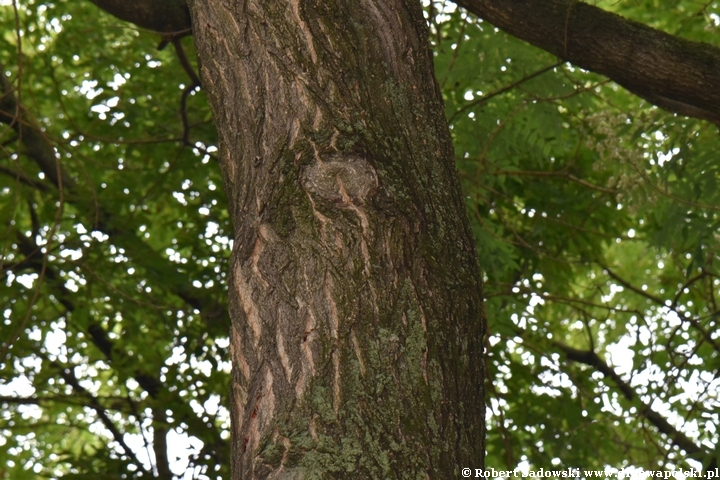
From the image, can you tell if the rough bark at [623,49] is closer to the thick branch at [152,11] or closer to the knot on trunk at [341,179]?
the thick branch at [152,11]

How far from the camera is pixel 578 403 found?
5.28 m

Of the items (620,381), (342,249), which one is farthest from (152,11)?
(620,381)

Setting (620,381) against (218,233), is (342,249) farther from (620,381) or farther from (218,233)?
(620,381)

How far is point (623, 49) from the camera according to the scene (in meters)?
2.79

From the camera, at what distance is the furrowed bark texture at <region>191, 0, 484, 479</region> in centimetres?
142

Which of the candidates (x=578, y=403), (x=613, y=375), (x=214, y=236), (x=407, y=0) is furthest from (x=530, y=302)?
(x=407, y=0)

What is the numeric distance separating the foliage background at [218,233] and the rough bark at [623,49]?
0.88 m

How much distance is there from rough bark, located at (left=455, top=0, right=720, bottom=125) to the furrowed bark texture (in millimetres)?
1190

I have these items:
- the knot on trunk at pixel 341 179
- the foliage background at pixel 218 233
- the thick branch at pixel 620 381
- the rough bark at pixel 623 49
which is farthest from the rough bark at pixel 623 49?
the thick branch at pixel 620 381

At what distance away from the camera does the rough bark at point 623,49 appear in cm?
273

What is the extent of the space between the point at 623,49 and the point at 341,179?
1.60 meters

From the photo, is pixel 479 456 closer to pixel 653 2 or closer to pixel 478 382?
pixel 478 382

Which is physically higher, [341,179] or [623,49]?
[623,49]

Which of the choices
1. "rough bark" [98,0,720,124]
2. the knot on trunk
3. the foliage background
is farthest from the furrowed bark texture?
the foliage background
